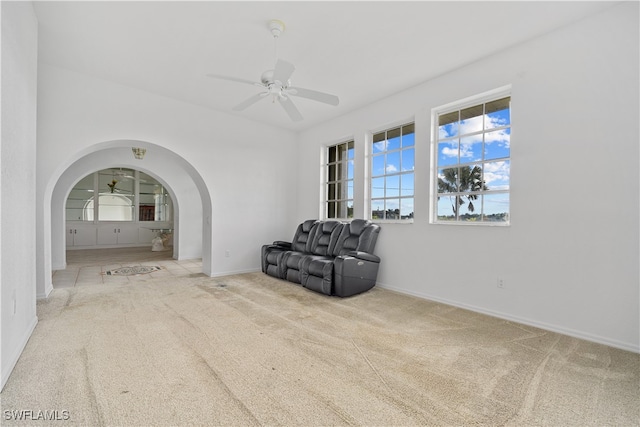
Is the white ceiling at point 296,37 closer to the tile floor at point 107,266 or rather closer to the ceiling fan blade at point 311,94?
the ceiling fan blade at point 311,94

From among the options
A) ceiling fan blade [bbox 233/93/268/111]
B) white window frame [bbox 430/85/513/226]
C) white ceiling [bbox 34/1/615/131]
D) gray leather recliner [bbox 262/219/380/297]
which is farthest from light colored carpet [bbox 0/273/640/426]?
white ceiling [bbox 34/1/615/131]

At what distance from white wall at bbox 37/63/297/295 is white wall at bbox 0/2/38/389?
4.02 ft

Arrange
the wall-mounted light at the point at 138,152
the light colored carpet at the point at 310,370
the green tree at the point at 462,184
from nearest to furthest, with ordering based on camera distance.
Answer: the light colored carpet at the point at 310,370 < the green tree at the point at 462,184 < the wall-mounted light at the point at 138,152

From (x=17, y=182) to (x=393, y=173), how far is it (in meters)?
4.23

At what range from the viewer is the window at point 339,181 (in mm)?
5512

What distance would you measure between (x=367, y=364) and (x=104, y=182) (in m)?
10.7

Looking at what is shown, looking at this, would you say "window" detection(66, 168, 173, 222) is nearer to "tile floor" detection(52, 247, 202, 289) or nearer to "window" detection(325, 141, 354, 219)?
"tile floor" detection(52, 247, 202, 289)

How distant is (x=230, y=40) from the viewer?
3.21 meters

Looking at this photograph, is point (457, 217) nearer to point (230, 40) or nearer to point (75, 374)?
point (230, 40)

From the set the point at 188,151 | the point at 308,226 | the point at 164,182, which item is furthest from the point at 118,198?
the point at 308,226

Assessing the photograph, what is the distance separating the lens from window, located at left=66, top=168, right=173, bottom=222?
9359mm

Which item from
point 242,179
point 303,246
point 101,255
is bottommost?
point 101,255

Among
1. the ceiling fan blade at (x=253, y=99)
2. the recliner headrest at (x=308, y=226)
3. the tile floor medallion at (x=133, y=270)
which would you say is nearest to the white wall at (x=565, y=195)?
the ceiling fan blade at (x=253, y=99)

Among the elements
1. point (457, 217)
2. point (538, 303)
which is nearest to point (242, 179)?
point (457, 217)
